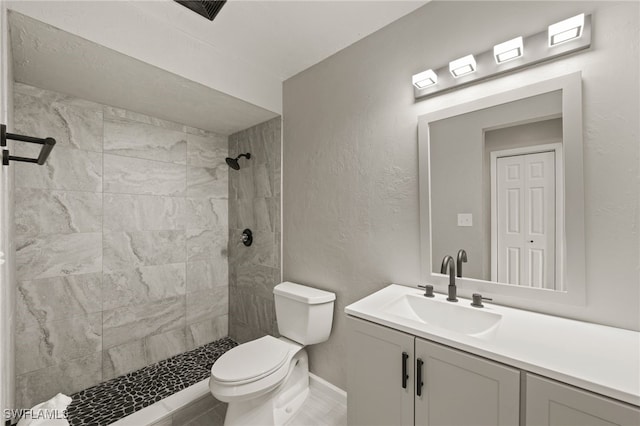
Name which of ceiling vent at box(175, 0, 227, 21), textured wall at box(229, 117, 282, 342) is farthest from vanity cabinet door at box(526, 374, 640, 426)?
ceiling vent at box(175, 0, 227, 21)

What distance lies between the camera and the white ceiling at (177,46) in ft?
4.50

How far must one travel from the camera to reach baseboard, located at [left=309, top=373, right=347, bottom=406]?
186cm

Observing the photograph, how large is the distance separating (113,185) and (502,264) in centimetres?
261

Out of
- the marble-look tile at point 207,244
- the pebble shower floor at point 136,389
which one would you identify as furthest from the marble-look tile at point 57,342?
the marble-look tile at point 207,244

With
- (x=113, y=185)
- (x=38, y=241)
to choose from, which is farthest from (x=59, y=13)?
(x=38, y=241)

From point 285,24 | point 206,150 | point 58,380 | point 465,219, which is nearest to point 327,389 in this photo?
point 465,219

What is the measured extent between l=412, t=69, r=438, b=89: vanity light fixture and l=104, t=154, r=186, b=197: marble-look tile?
207 cm

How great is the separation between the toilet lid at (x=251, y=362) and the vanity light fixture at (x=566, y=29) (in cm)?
207

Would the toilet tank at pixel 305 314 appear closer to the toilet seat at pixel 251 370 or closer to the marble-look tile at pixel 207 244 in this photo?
the toilet seat at pixel 251 370

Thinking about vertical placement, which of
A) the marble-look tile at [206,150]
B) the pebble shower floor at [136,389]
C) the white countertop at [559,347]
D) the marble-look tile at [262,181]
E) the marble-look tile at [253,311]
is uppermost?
the marble-look tile at [206,150]

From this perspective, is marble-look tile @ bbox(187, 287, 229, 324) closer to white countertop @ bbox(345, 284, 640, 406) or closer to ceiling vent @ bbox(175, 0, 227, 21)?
white countertop @ bbox(345, 284, 640, 406)

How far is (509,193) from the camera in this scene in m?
1.28

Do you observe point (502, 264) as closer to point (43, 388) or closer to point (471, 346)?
point (471, 346)

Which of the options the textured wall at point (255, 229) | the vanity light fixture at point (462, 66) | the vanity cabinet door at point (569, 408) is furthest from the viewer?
the textured wall at point (255, 229)
